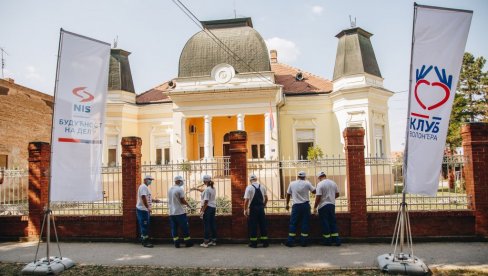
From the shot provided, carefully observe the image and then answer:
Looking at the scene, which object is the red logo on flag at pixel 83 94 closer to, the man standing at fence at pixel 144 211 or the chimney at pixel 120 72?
the man standing at fence at pixel 144 211

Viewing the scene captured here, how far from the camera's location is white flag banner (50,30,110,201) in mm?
7367

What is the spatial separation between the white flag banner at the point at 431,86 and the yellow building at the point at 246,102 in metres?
12.8

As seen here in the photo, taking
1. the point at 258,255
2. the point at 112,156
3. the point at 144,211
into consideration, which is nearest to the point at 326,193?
the point at 258,255

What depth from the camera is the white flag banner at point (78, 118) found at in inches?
290

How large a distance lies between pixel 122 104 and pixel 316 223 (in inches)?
667

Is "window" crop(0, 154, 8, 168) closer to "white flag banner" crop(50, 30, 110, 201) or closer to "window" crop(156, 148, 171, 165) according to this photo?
"window" crop(156, 148, 171, 165)

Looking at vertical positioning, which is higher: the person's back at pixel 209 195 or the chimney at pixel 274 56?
the chimney at pixel 274 56

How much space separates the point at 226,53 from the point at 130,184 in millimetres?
13359

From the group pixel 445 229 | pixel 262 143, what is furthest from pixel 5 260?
pixel 262 143

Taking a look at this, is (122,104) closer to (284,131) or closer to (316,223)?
(284,131)

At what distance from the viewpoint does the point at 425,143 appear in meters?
6.82

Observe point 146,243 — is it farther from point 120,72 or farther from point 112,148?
point 120,72

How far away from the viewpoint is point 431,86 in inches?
268

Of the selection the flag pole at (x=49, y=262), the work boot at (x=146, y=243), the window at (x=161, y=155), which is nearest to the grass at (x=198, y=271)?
the flag pole at (x=49, y=262)
